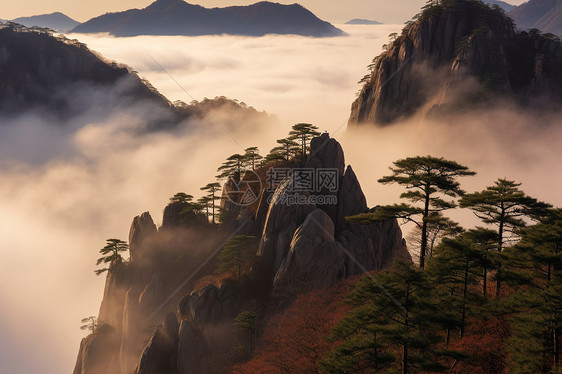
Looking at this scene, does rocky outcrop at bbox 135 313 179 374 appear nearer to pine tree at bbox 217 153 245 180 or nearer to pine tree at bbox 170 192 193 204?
pine tree at bbox 170 192 193 204

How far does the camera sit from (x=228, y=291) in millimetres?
50125

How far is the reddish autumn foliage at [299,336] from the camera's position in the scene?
36000 mm

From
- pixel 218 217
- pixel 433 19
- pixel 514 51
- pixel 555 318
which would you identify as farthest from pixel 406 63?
pixel 555 318

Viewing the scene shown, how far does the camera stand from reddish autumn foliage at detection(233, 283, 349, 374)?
36000mm

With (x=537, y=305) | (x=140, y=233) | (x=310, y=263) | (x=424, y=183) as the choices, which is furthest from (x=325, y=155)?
(x=537, y=305)

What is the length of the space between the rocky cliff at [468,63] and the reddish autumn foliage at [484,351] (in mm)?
118870

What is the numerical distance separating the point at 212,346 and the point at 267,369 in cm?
1167

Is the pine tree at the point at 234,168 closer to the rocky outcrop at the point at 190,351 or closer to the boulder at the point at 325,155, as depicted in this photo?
the boulder at the point at 325,155

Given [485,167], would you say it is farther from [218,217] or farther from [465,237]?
[465,237]

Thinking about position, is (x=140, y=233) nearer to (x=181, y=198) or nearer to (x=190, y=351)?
(x=181, y=198)

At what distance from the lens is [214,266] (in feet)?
197

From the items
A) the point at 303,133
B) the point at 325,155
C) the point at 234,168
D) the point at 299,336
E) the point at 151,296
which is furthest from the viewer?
the point at 234,168

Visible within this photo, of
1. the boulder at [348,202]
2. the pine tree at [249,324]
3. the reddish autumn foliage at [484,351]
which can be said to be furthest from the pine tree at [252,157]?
the reddish autumn foliage at [484,351]

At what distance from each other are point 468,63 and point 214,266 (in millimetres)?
113889
